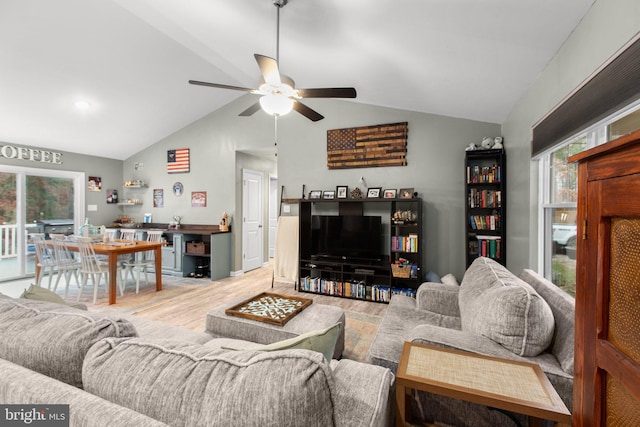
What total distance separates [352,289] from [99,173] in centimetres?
589

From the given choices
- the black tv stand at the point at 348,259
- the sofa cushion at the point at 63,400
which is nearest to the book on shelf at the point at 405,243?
the black tv stand at the point at 348,259

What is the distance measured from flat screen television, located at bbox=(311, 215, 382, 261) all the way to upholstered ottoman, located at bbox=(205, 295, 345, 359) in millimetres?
1776

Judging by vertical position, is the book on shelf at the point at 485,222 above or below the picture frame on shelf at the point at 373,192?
below

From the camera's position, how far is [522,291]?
1377 millimetres

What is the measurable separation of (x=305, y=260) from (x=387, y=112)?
8.57 ft

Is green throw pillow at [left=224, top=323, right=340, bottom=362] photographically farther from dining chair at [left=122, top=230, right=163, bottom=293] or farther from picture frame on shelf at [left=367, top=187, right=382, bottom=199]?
dining chair at [left=122, top=230, right=163, bottom=293]

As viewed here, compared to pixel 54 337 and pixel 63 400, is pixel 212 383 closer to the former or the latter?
pixel 63 400

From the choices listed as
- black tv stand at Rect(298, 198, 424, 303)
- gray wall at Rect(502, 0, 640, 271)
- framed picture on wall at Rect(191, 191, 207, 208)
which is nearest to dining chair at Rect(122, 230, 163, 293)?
framed picture on wall at Rect(191, 191, 207, 208)

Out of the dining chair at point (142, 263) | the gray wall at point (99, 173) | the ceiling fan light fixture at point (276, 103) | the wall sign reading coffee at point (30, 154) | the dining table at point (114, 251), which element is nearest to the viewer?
the ceiling fan light fixture at point (276, 103)

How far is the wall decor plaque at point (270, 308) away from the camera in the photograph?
6.94ft

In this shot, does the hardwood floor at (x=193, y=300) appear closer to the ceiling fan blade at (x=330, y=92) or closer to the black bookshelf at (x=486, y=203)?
the black bookshelf at (x=486, y=203)

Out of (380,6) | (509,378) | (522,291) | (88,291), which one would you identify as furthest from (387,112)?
(88,291)

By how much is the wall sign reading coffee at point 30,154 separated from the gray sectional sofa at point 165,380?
5681 mm

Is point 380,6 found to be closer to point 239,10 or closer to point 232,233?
point 239,10
